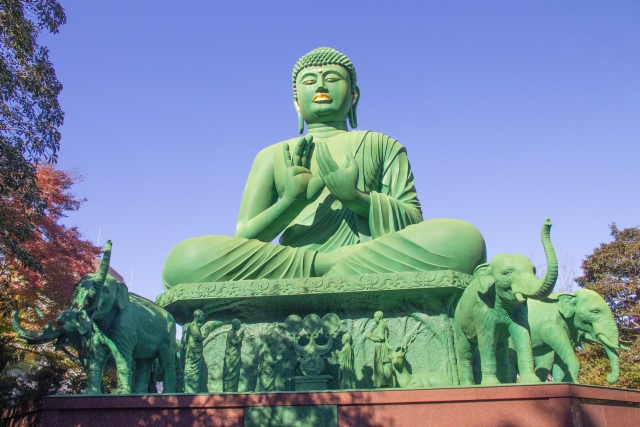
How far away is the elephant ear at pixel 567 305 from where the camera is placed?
6219mm

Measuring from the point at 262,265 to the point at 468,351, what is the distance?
2.38 meters

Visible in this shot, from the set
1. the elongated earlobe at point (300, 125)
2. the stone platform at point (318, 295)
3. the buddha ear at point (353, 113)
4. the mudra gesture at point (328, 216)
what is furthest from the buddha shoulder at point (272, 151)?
the stone platform at point (318, 295)

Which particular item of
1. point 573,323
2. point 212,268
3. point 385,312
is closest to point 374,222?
point 385,312

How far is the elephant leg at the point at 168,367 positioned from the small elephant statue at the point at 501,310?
9.06 ft

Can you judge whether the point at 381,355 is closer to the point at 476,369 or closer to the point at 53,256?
the point at 476,369

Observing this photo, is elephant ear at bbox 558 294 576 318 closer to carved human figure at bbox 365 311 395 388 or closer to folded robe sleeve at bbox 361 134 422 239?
carved human figure at bbox 365 311 395 388

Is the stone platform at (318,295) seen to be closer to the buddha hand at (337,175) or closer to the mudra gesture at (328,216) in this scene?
the mudra gesture at (328,216)

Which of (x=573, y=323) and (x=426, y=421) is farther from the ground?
(x=573, y=323)

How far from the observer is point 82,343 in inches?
223

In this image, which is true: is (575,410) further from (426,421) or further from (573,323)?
(573,323)

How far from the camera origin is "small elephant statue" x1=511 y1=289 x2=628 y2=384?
19.6ft

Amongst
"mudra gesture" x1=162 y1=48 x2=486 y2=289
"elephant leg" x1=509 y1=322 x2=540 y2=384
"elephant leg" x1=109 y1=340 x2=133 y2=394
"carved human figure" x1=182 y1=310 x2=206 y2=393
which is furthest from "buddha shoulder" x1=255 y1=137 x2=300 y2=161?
"elephant leg" x1=509 y1=322 x2=540 y2=384

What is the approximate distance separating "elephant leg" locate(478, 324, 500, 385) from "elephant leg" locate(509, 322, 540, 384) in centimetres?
17

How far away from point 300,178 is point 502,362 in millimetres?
2988
